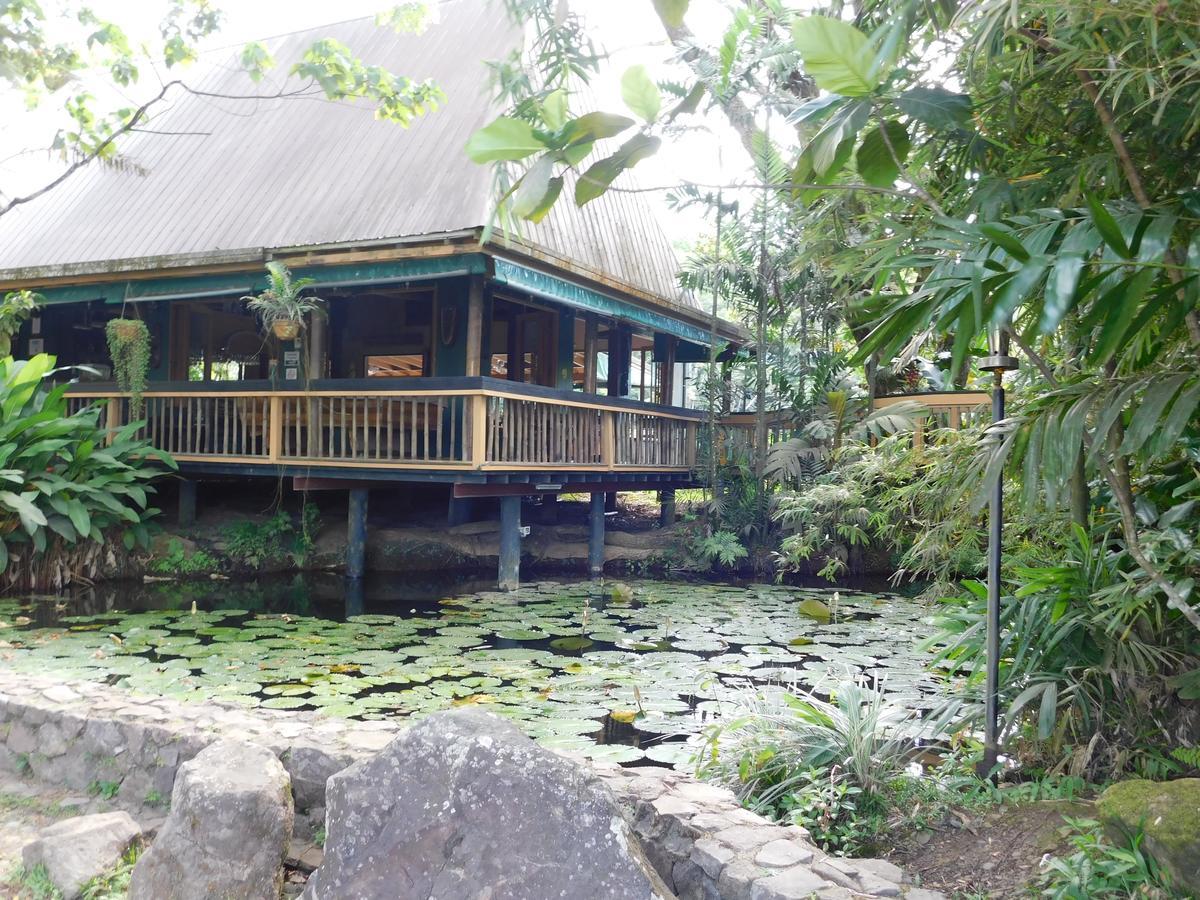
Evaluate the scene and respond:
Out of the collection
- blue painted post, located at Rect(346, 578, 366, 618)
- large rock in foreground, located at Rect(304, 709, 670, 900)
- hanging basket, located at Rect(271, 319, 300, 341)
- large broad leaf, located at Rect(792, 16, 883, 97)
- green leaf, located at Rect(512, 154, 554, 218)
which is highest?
hanging basket, located at Rect(271, 319, 300, 341)

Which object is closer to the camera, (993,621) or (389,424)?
(993,621)

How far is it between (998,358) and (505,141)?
222cm

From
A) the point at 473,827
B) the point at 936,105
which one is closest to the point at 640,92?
the point at 936,105

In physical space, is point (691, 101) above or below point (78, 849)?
above

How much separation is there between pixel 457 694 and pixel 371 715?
0.58 meters

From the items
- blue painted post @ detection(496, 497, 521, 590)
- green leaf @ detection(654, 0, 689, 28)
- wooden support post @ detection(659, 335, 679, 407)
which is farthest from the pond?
wooden support post @ detection(659, 335, 679, 407)

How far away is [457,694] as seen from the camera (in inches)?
209

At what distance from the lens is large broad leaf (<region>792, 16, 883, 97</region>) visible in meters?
2.15

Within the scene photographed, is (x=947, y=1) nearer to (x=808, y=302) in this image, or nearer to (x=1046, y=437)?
(x=1046, y=437)

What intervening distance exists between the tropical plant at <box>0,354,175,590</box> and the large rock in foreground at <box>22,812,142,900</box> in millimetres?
6318

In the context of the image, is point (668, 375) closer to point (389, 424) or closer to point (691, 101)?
point (389, 424)

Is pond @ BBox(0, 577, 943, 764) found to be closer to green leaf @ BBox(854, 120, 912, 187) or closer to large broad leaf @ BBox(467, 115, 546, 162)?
green leaf @ BBox(854, 120, 912, 187)

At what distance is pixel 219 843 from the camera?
2727 mm


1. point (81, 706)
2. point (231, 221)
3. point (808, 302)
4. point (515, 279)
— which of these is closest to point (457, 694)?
point (81, 706)
